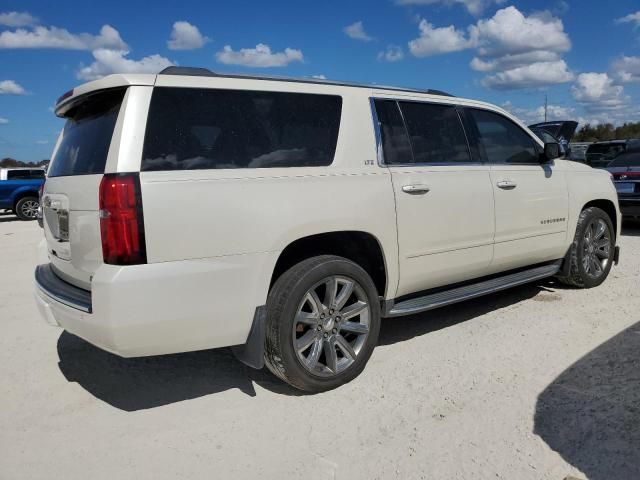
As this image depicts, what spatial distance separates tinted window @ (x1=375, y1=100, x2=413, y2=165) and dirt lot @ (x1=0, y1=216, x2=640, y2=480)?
4.79ft

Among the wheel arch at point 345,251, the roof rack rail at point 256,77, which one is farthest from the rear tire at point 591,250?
the wheel arch at point 345,251

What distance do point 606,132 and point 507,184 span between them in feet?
198

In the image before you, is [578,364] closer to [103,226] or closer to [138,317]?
[138,317]

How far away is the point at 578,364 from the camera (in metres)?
3.80

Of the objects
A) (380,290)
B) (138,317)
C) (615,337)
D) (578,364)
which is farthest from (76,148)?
(615,337)

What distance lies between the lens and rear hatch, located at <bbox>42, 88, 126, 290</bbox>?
298 centimetres

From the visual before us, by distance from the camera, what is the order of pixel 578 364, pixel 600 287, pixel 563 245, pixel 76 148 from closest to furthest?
pixel 76 148, pixel 578 364, pixel 563 245, pixel 600 287

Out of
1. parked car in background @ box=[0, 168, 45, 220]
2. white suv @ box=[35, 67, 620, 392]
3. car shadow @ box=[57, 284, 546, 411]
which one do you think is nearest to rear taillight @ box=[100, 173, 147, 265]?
white suv @ box=[35, 67, 620, 392]

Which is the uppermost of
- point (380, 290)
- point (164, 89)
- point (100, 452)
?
point (164, 89)

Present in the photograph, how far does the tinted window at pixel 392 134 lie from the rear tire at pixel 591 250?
97.4 inches

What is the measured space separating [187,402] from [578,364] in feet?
8.61

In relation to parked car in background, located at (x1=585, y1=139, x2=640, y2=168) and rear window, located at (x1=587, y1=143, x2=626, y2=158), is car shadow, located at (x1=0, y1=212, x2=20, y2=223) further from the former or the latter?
rear window, located at (x1=587, y1=143, x2=626, y2=158)

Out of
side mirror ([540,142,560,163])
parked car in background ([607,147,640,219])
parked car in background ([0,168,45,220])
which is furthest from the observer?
parked car in background ([0,168,45,220])

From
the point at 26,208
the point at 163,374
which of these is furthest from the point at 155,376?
the point at 26,208
